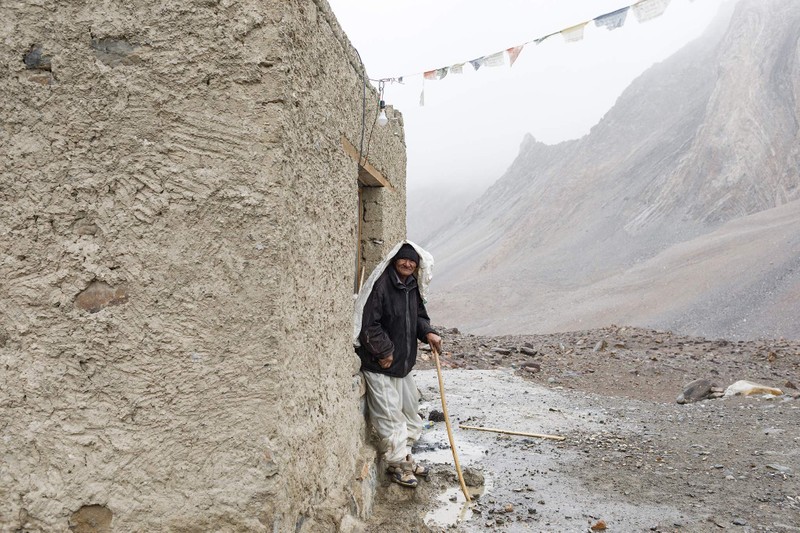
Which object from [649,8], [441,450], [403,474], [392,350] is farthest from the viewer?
[649,8]

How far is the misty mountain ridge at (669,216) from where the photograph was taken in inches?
786

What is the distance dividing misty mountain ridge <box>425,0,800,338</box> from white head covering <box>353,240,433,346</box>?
15907mm

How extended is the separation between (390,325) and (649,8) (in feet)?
16.1

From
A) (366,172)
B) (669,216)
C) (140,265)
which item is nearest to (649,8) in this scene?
Answer: (366,172)

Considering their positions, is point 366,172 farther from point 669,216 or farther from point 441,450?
point 669,216

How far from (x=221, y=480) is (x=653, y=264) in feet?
84.7

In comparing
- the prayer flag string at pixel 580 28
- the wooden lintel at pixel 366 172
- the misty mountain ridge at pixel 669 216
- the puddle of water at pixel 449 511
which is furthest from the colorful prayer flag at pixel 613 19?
the misty mountain ridge at pixel 669 216

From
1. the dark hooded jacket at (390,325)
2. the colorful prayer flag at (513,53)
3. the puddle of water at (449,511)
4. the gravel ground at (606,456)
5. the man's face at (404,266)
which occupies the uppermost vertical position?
the colorful prayer flag at (513,53)

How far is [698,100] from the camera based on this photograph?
39094 millimetres

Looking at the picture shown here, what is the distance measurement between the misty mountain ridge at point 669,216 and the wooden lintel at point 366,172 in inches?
627

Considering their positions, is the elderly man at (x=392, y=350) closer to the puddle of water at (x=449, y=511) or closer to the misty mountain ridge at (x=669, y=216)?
the puddle of water at (x=449, y=511)

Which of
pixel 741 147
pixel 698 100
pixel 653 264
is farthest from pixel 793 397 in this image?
pixel 698 100

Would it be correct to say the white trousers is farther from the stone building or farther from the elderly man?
the stone building

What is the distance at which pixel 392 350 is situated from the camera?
3516mm
